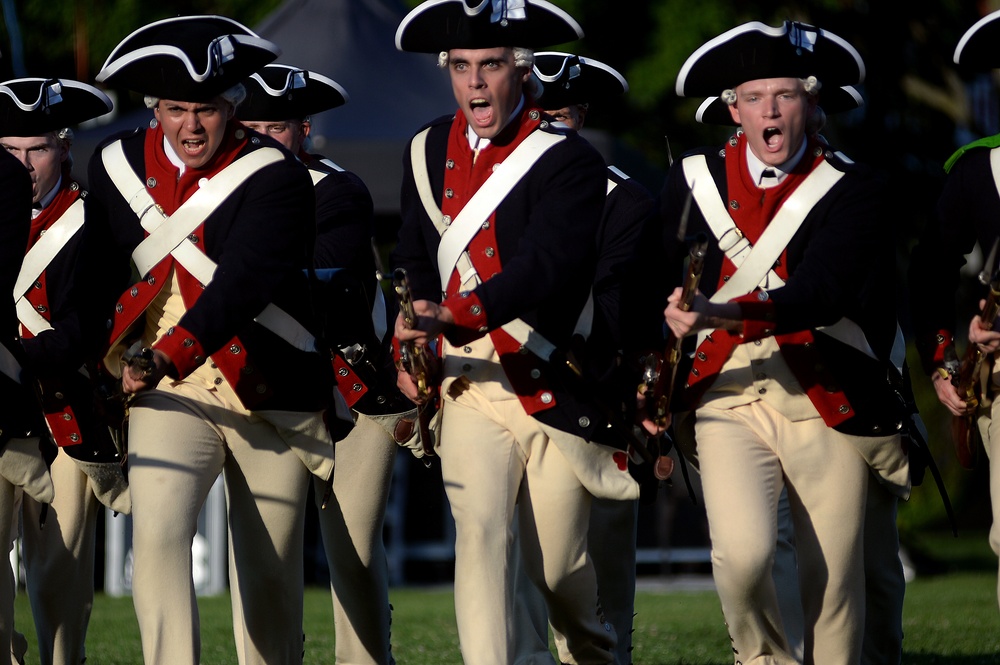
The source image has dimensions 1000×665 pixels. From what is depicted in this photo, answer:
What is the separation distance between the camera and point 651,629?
369 inches

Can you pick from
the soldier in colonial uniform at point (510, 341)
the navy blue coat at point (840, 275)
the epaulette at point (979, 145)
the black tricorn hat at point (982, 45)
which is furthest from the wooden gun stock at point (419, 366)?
the black tricorn hat at point (982, 45)

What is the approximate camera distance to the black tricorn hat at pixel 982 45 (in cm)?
625

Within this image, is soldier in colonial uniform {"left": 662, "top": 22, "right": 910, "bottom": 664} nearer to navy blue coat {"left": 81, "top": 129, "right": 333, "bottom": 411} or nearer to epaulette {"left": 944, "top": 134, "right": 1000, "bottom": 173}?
epaulette {"left": 944, "top": 134, "right": 1000, "bottom": 173}

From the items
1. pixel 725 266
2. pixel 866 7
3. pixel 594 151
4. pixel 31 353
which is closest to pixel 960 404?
pixel 725 266

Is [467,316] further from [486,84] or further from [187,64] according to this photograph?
[187,64]

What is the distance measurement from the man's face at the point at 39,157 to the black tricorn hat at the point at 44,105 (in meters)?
0.06

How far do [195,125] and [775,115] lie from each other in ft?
6.09

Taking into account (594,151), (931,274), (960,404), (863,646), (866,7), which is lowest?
(863,646)

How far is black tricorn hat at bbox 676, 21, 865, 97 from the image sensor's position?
5.89 meters

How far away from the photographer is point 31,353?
19.9 feet

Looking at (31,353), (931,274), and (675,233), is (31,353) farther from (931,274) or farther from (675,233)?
(931,274)

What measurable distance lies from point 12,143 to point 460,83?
1.91 m

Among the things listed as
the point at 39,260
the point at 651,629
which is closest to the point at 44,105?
the point at 39,260

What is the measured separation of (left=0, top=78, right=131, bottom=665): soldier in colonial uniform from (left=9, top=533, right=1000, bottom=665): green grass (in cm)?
136
